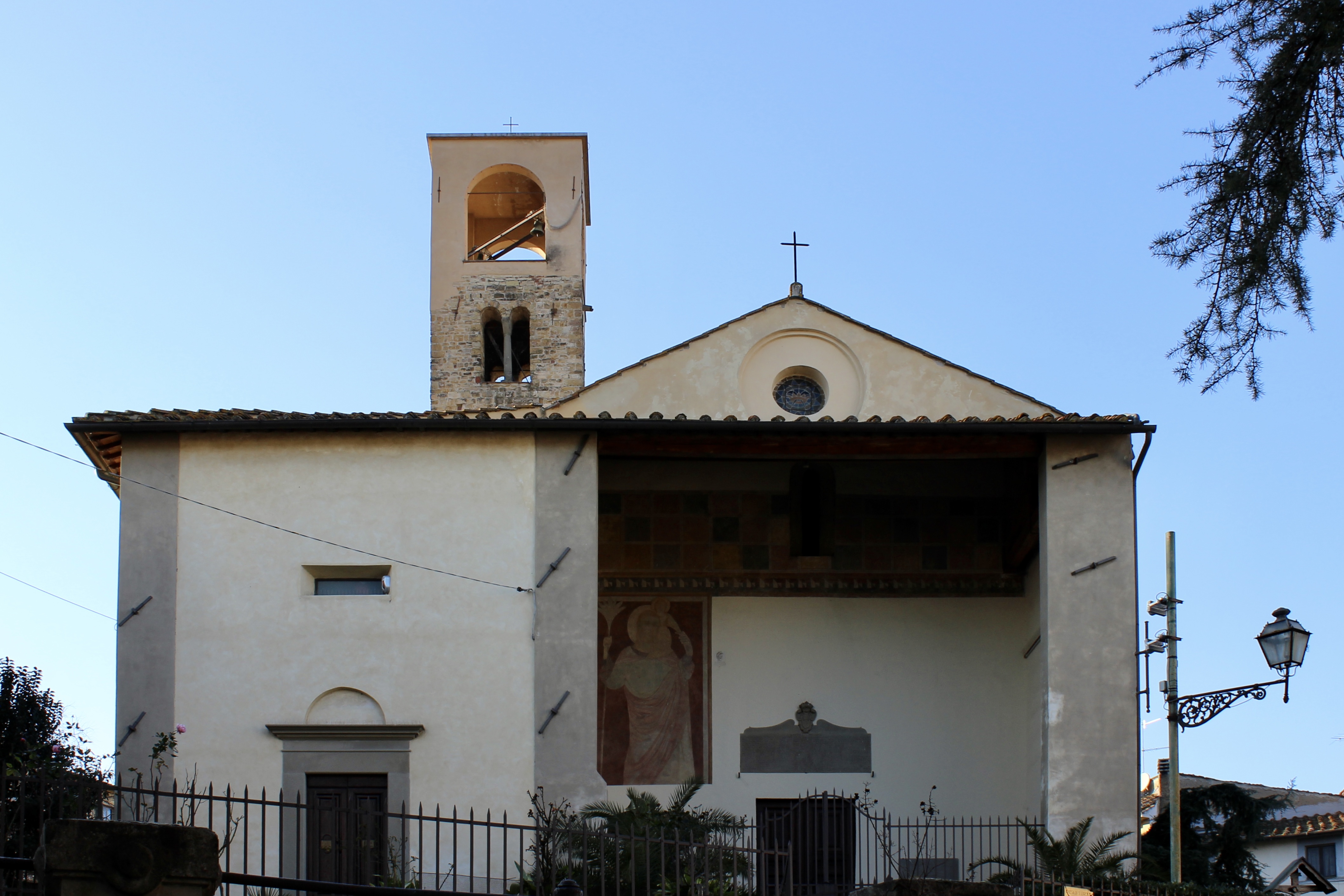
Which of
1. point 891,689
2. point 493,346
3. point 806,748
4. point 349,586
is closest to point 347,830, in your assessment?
point 349,586

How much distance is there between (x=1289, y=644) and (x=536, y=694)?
6018mm

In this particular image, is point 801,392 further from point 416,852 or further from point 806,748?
point 416,852

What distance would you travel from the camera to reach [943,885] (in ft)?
22.3

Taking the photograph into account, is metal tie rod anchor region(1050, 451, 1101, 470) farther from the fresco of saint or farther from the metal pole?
the fresco of saint

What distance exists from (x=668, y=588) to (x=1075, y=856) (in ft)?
17.3

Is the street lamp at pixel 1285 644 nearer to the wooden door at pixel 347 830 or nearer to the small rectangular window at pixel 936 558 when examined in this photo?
the small rectangular window at pixel 936 558

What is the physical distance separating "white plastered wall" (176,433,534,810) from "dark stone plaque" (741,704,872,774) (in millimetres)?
3388

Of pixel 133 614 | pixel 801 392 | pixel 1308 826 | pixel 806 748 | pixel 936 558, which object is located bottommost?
pixel 1308 826

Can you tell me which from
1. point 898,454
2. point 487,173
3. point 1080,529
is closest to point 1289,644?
point 1080,529

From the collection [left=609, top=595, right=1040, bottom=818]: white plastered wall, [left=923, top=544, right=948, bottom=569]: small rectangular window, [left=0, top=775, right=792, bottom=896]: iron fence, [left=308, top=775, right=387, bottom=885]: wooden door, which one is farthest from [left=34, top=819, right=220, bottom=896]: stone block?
[left=923, top=544, right=948, bottom=569]: small rectangular window

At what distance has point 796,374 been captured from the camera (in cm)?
1747

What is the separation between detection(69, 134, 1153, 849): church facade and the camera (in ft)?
Result: 45.3

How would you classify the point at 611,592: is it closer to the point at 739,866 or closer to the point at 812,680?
the point at 812,680

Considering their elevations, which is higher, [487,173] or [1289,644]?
[487,173]
